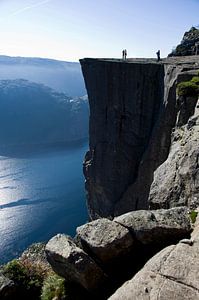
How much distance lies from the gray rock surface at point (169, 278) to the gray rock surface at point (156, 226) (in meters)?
1.23

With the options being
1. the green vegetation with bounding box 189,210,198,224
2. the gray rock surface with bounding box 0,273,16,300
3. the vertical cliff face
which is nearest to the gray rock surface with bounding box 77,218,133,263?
the green vegetation with bounding box 189,210,198,224

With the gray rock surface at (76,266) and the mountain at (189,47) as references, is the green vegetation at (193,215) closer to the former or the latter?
the gray rock surface at (76,266)

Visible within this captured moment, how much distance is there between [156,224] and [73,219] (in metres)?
79.3

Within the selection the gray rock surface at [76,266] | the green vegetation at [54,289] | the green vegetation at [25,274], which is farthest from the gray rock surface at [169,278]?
the green vegetation at [25,274]

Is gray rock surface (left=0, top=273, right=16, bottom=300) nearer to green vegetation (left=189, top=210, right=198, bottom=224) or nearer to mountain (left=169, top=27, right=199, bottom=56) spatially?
green vegetation (left=189, top=210, right=198, bottom=224)

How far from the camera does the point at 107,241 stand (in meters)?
11.4

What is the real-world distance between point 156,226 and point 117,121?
3585 cm

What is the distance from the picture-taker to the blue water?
8012 cm

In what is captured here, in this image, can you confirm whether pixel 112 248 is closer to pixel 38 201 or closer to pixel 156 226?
pixel 156 226

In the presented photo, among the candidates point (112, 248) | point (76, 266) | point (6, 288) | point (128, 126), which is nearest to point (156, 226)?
point (112, 248)

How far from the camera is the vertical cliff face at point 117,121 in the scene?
136 ft

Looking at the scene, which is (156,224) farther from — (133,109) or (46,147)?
(46,147)

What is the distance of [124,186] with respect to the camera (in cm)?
4612

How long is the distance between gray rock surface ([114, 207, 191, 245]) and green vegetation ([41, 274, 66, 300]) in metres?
2.83
